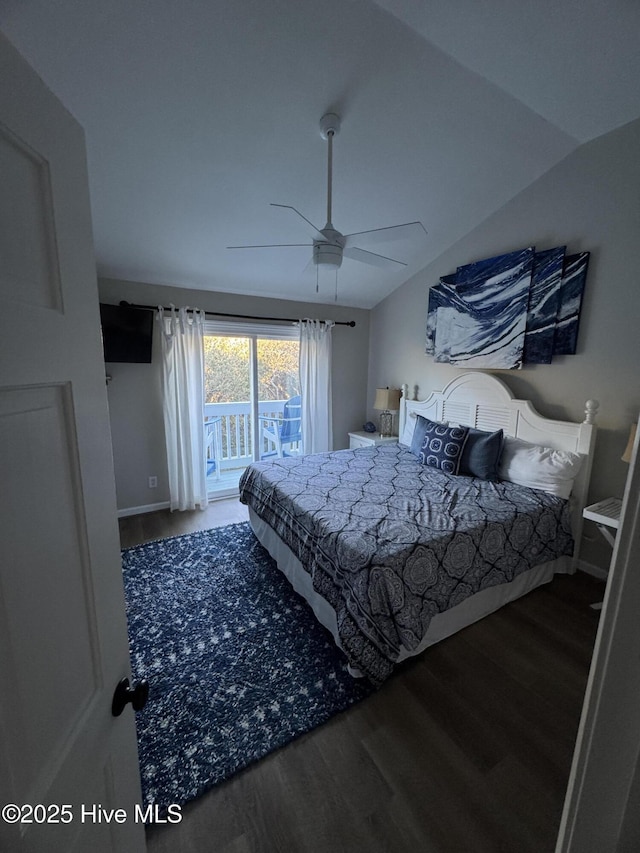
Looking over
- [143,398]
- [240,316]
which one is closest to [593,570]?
[240,316]

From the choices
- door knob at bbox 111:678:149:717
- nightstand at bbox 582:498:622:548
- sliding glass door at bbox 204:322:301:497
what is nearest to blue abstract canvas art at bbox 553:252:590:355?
nightstand at bbox 582:498:622:548

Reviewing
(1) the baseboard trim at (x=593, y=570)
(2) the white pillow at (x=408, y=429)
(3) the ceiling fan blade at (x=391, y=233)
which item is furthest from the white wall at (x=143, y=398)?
(1) the baseboard trim at (x=593, y=570)

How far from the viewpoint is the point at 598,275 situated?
246cm

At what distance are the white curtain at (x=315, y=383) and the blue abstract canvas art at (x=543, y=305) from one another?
7.19 feet

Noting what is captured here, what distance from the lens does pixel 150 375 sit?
3504mm

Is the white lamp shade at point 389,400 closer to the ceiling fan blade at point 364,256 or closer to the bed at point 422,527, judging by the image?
the bed at point 422,527

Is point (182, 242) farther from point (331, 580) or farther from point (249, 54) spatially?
point (331, 580)

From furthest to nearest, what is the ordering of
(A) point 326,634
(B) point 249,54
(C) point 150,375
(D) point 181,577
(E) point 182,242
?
1. (C) point 150,375
2. (E) point 182,242
3. (D) point 181,577
4. (A) point 326,634
5. (B) point 249,54

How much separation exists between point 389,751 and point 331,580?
693 millimetres

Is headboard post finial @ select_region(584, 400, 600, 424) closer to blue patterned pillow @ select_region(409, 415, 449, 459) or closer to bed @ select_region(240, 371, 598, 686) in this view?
bed @ select_region(240, 371, 598, 686)

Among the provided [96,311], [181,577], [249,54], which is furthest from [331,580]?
[249,54]

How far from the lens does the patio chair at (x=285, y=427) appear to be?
4.38m

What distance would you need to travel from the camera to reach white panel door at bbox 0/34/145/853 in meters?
0.45

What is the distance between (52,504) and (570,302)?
3266mm
